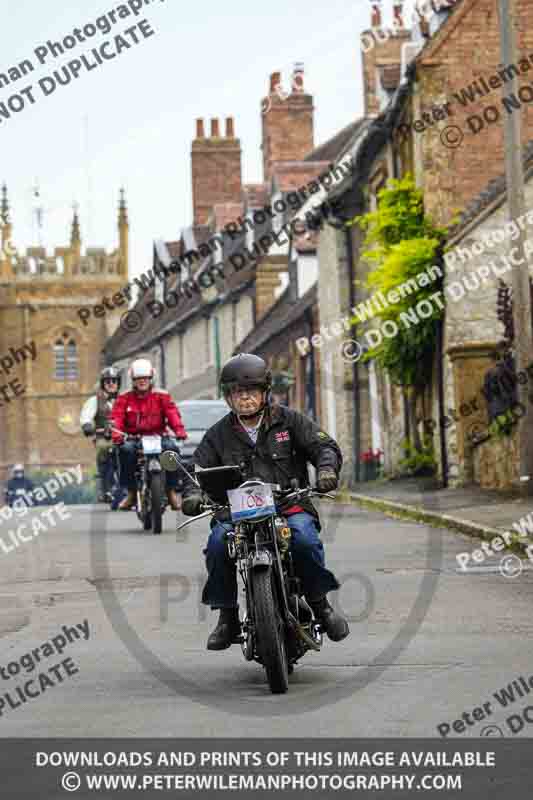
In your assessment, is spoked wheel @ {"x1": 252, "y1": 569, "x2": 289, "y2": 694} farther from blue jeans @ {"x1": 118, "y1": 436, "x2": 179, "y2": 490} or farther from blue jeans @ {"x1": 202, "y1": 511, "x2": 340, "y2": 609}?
blue jeans @ {"x1": 118, "y1": 436, "x2": 179, "y2": 490}

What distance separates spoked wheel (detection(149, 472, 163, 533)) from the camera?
1809 cm

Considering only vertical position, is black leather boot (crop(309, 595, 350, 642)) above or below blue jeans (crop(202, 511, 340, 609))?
below

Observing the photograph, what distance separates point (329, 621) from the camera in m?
8.24

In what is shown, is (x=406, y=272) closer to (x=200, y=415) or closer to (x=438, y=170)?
(x=438, y=170)

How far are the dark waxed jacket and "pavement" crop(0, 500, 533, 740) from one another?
3.27 feet

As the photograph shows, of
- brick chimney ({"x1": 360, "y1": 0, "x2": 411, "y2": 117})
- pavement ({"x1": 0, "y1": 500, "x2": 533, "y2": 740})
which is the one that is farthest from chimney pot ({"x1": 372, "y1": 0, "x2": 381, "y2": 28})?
pavement ({"x1": 0, "y1": 500, "x2": 533, "y2": 740})

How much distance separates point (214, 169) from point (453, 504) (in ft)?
155

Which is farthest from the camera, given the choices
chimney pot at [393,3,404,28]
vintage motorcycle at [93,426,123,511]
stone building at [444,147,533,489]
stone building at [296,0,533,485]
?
chimney pot at [393,3,404,28]

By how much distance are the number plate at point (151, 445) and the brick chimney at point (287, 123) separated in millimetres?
36283

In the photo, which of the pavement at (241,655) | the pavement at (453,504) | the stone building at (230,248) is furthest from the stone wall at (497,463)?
the stone building at (230,248)

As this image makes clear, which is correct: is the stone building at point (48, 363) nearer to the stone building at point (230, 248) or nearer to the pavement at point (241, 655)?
the stone building at point (230, 248)

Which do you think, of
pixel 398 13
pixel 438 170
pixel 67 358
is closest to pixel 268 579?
pixel 438 170
